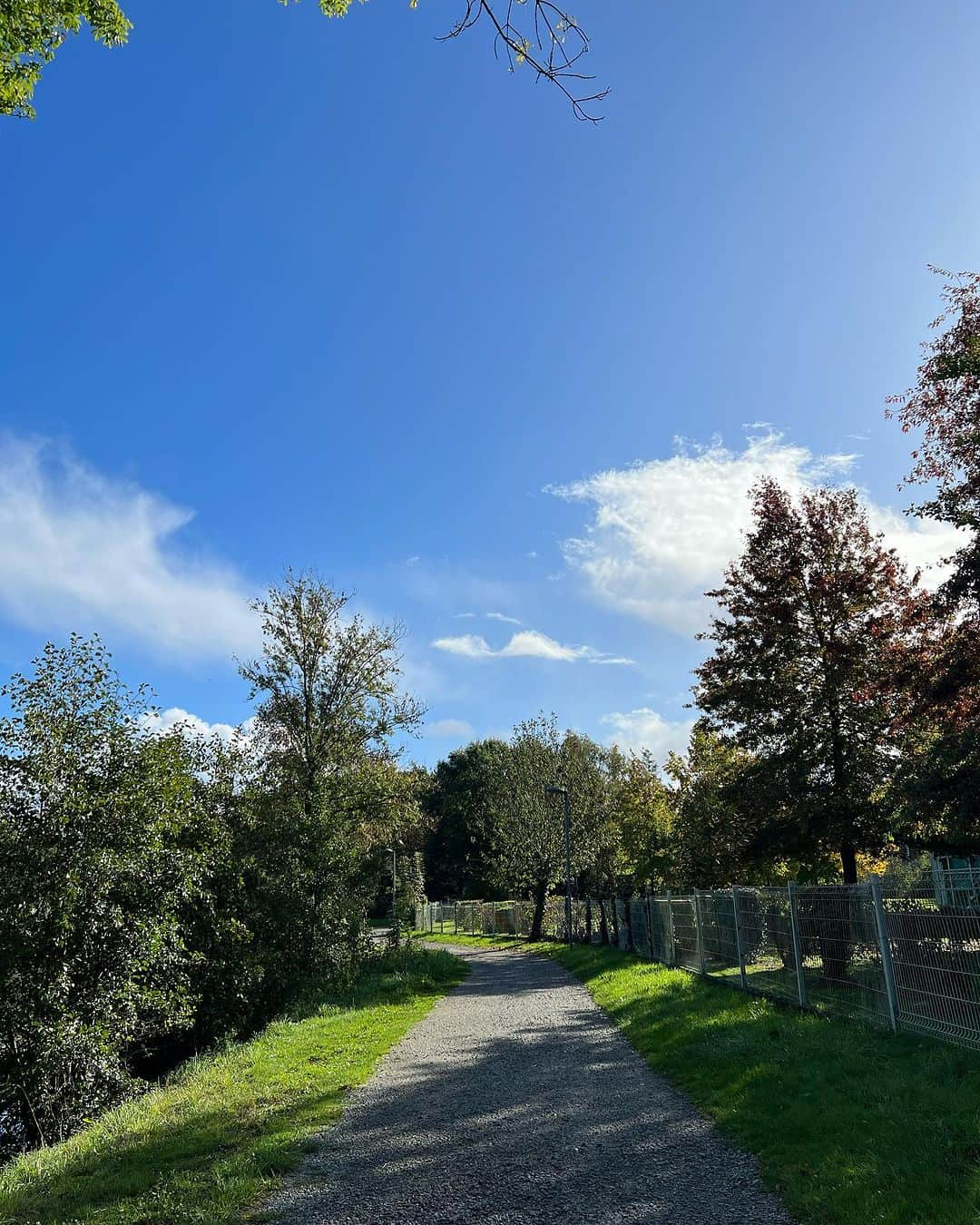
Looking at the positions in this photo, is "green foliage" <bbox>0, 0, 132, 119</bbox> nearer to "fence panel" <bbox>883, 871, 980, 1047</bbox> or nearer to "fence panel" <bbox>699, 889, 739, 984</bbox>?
"fence panel" <bbox>883, 871, 980, 1047</bbox>

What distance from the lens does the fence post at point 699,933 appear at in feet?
51.3

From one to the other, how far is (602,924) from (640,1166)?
25.0m

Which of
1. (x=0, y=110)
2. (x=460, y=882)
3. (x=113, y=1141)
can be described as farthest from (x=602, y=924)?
(x=460, y=882)

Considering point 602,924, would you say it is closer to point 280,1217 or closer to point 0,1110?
point 0,1110

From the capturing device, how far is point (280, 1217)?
4.83m

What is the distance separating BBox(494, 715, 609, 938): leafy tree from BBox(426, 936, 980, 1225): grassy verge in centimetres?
2665

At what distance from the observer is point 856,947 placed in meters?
9.16

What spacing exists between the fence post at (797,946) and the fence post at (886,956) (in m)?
2.20

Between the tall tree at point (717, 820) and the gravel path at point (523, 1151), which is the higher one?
the tall tree at point (717, 820)

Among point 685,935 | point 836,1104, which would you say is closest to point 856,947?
point 836,1104

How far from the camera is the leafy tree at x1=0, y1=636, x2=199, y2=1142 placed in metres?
10.8

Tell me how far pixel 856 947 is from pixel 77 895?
9632 millimetres

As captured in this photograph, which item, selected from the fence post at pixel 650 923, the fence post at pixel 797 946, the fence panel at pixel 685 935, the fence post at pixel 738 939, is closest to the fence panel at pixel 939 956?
the fence post at pixel 797 946

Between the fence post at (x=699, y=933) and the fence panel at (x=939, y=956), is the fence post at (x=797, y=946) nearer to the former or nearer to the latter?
the fence panel at (x=939, y=956)
